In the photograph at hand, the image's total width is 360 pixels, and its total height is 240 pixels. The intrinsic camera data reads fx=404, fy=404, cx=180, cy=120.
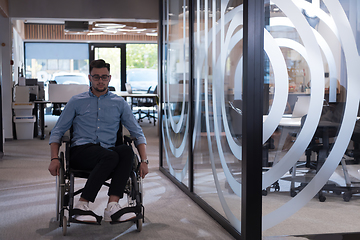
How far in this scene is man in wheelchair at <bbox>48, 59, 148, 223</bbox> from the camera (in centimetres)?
267

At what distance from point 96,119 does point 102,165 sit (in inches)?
18.7

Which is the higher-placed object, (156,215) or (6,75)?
(6,75)

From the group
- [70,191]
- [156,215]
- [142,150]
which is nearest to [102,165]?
[70,191]

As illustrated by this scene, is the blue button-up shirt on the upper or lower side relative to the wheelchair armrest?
upper

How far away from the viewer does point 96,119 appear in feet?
9.91

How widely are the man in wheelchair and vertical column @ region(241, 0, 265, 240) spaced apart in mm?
776

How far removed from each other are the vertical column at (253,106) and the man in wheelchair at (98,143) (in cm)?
78

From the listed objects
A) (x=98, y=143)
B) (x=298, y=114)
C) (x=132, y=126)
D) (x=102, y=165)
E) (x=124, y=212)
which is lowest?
(x=124, y=212)

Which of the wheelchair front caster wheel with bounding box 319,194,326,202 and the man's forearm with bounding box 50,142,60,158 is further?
the man's forearm with bounding box 50,142,60,158

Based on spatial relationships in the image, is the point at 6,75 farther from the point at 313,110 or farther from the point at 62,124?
the point at 313,110

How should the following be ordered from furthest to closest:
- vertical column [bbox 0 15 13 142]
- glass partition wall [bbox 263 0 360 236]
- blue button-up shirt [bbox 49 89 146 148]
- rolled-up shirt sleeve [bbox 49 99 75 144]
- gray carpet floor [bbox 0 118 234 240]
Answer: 1. vertical column [bbox 0 15 13 142]
2. blue button-up shirt [bbox 49 89 146 148]
3. rolled-up shirt sleeve [bbox 49 99 75 144]
4. gray carpet floor [bbox 0 118 234 240]
5. glass partition wall [bbox 263 0 360 236]

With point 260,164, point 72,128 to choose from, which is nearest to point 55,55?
point 72,128

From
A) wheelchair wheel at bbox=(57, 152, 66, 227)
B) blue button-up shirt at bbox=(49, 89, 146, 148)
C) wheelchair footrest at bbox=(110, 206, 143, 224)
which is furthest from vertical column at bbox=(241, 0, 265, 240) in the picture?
wheelchair wheel at bbox=(57, 152, 66, 227)

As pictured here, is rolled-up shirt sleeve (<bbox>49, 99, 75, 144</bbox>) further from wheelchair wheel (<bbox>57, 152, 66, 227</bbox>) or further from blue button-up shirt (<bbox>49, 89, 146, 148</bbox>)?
wheelchair wheel (<bbox>57, 152, 66, 227</bbox>)
